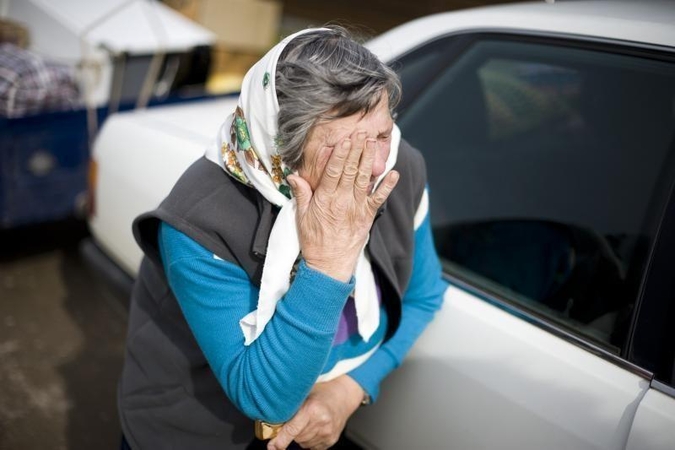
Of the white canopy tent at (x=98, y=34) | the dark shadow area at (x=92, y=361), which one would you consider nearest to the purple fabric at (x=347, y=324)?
the dark shadow area at (x=92, y=361)

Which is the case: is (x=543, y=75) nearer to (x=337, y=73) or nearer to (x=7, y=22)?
(x=337, y=73)

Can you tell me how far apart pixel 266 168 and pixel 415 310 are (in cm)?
54

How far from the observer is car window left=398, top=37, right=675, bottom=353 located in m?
1.47

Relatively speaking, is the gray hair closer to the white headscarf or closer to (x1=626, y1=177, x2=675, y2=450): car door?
the white headscarf

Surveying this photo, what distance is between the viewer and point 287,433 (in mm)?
1169

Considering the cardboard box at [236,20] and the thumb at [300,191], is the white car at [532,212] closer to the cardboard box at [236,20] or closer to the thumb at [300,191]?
the thumb at [300,191]

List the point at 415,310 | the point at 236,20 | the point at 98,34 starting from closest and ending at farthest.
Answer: the point at 415,310, the point at 98,34, the point at 236,20

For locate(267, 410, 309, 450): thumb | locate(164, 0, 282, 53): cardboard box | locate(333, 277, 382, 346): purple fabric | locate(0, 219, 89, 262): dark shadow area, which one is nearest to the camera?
locate(267, 410, 309, 450): thumb

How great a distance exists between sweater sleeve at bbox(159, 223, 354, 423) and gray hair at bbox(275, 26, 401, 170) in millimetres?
239

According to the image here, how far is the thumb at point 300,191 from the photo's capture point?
1.07 metres

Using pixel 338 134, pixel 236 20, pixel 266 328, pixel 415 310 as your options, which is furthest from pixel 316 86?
pixel 236 20

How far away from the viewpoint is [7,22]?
332 centimetres

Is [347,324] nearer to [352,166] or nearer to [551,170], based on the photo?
[352,166]

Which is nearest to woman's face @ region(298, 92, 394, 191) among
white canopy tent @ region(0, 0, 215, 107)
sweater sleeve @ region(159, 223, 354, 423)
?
sweater sleeve @ region(159, 223, 354, 423)
